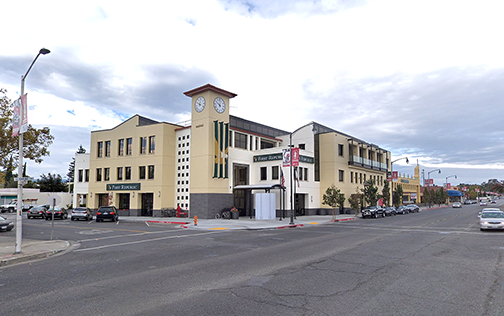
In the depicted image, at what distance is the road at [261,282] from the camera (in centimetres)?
638

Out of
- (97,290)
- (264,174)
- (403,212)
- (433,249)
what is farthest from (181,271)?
(403,212)

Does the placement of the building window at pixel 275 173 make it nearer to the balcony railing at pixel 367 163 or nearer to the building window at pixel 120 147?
the balcony railing at pixel 367 163

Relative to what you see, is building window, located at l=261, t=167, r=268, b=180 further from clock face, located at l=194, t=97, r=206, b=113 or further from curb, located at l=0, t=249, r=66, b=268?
curb, located at l=0, t=249, r=66, b=268

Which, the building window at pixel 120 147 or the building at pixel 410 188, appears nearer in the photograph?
→ the building window at pixel 120 147

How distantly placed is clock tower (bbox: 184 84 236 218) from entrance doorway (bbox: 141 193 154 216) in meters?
7.21

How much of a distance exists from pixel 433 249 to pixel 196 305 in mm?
11310

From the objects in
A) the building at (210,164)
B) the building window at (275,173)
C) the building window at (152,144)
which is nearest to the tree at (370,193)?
the building at (210,164)

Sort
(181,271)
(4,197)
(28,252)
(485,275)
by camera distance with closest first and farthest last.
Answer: (485,275)
(181,271)
(28,252)
(4,197)

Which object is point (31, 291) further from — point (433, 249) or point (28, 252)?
point (433, 249)

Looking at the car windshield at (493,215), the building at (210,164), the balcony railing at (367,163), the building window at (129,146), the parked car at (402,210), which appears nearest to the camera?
the car windshield at (493,215)

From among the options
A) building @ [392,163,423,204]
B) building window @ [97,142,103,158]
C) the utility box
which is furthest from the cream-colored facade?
building window @ [97,142,103,158]

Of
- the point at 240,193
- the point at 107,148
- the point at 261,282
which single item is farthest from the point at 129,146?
the point at 261,282

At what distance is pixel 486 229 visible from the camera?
22.4 metres

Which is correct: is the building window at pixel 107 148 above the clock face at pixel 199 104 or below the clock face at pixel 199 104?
below
